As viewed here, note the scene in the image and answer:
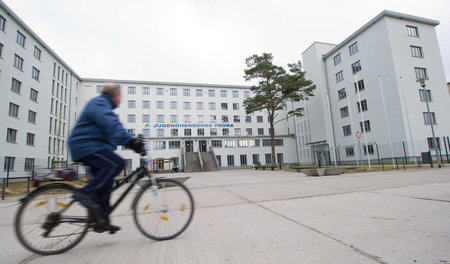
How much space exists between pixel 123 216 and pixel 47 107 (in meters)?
32.4

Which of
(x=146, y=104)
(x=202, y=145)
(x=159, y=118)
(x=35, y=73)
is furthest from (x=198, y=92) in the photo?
(x=35, y=73)

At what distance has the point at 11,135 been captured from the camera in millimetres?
22438

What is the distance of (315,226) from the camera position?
9.00 feet

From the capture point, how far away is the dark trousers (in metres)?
2.29

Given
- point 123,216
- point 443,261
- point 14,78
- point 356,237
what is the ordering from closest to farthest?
point 443,261
point 356,237
point 123,216
point 14,78

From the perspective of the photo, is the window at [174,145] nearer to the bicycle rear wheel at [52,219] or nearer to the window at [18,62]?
the window at [18,62]

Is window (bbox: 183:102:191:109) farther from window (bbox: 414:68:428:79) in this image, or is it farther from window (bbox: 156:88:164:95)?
window (bbox: 414:68:428:79)

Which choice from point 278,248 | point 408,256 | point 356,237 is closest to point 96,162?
point 278,248

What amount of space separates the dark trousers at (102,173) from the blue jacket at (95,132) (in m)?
0.07

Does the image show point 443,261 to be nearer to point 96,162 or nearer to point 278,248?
point 278,248

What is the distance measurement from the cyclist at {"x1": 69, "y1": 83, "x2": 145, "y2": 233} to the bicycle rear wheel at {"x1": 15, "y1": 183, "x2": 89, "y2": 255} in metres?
0.14

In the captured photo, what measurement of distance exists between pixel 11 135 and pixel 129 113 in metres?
17.8

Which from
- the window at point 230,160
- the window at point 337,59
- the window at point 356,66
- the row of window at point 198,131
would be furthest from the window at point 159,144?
the window at point 356,66

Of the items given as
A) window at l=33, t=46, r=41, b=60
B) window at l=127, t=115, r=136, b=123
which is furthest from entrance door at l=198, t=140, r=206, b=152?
window at l=33, t=46, r=41, b=60
